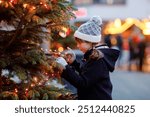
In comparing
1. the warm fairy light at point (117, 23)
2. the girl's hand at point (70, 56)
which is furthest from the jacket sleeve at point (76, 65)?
the warm fairy light at point (117, 23)

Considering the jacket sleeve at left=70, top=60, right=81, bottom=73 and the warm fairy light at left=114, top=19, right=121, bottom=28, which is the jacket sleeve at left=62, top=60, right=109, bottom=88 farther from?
the warm fairy light at left=114, top=19, right=121, bottom=28

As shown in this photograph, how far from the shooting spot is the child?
4625 millimetres

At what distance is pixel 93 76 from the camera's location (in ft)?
15.1

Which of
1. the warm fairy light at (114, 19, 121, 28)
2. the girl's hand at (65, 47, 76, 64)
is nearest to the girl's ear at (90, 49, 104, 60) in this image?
the girl's hand at (65, 47, 76, 64)

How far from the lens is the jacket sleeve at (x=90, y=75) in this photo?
15.1ft

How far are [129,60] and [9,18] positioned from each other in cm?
1867

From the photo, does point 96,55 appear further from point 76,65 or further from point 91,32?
point 76,65

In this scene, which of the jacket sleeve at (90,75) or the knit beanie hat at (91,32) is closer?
the jacket sleeve at (90,75)

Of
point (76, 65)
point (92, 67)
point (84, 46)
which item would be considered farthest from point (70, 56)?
point (92, 67)

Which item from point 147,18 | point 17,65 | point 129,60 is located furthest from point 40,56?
point 147,18

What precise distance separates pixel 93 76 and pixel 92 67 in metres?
0.08

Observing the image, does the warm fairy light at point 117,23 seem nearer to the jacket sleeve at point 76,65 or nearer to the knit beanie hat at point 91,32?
the jacket sleeve at point 76,65

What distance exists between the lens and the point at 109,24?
33.9 metres

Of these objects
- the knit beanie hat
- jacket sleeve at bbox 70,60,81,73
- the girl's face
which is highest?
the knit beanie hat
